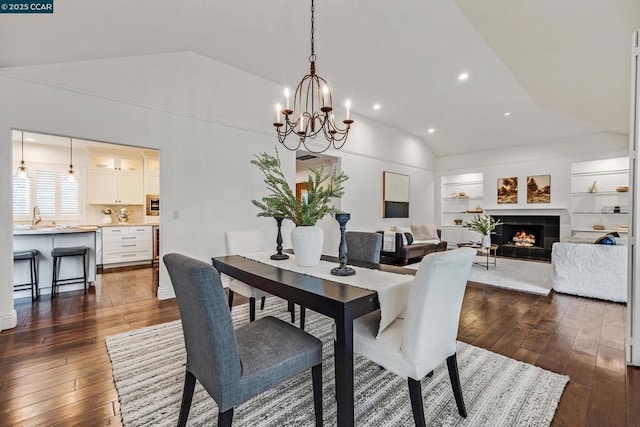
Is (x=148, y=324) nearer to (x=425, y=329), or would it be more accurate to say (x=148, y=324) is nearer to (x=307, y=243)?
(x=307, y=243)

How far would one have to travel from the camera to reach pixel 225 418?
3.71 ft

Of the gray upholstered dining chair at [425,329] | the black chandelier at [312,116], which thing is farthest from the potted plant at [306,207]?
the gray upholstered dining chair at [425,329]

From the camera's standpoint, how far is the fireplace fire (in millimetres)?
6801

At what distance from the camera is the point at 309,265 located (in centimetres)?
207

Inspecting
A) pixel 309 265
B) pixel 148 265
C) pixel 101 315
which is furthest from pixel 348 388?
pixel 148 265

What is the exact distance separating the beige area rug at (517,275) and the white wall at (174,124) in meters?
3.09

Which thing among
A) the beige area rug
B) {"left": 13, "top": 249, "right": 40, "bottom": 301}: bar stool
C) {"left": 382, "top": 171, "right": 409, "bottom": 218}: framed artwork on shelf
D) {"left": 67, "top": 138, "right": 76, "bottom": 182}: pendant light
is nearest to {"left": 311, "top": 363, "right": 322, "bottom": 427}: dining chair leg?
the beige area rug

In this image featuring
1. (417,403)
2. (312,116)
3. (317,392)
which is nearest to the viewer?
(417,403)

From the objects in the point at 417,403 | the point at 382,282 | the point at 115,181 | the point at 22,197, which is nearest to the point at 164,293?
the point at 382,282

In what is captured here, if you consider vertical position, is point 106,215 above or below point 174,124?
below

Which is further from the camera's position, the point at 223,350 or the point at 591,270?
the point at 591,270

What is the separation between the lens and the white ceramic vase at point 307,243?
1988 mm

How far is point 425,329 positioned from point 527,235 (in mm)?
7305

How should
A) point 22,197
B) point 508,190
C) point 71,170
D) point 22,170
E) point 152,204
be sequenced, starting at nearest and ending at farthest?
point 22,170
point 71,170
point 22,197
point 152,204
point 508,190
